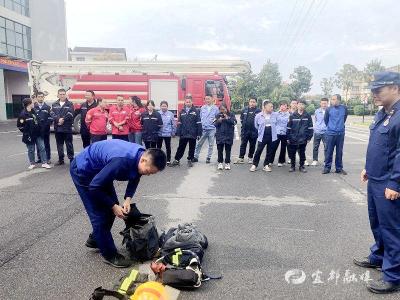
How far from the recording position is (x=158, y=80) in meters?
17.4

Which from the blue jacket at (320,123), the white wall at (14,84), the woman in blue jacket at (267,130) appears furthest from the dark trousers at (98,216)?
the white wall at (14,84)

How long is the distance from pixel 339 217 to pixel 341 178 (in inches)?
124

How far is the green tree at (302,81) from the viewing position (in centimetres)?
6008

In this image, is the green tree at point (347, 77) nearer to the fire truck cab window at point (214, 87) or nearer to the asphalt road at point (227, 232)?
the fire truck cab window at point (214, 87)

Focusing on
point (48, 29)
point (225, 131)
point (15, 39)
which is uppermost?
point (48, 29)

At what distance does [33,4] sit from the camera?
104 feet

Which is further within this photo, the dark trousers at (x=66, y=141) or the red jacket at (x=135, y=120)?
the red jacket at (x=135, y=120)

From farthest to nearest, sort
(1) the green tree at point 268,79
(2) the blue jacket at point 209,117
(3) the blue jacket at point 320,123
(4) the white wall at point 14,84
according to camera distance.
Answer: (1) the green tree at point 268,79
(4) the white wall at point 14,84
(3) the blue jacket at point 320,123
(2) the blue jacket at point 209,117

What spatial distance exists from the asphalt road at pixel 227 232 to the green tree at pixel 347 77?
60521 mm

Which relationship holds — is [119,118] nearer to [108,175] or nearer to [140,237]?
[140,237]

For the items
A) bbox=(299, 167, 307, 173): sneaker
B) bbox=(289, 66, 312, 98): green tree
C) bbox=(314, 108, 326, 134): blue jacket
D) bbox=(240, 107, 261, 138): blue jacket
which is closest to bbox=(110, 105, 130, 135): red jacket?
bbox=(240, 107, 261, 138): blue jacket

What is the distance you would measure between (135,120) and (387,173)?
7.46m
